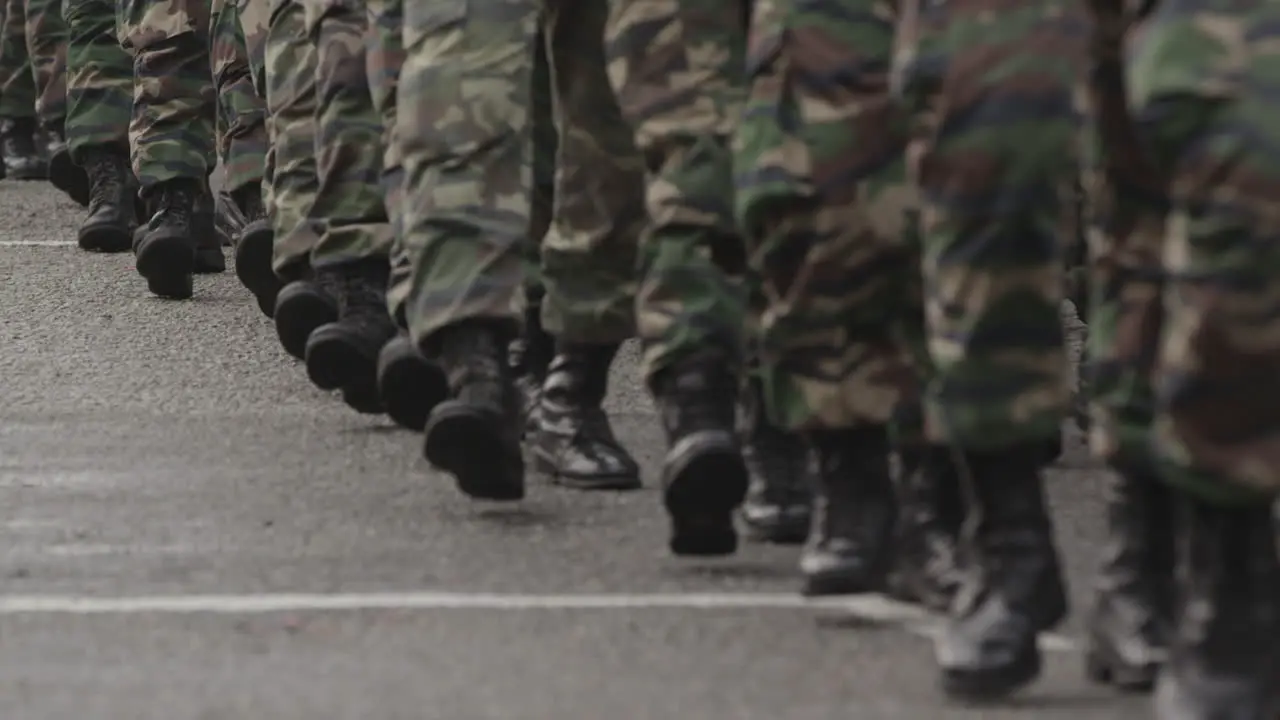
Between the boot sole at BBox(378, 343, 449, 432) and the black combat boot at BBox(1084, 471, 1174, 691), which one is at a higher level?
the black combat boot at BBox(1084, 471, 1174, 691)

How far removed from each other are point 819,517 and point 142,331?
14.3 ft

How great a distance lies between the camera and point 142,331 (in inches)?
319

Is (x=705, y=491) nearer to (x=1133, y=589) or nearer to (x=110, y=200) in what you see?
(x=1133, y=589)

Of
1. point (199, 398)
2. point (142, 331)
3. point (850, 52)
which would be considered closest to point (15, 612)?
point (850, 52)

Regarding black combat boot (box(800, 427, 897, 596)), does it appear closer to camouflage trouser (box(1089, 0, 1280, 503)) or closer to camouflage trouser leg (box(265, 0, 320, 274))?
camouflage trouser (box(1089, 0, 1280, 503))

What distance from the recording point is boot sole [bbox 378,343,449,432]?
210 inches

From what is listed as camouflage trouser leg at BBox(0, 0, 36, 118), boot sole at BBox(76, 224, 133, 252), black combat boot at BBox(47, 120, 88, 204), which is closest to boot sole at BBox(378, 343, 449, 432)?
boot sole at BBox(76, 224, 133, 252)

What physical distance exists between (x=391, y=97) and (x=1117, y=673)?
7.46ft

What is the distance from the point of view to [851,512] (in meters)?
4.00

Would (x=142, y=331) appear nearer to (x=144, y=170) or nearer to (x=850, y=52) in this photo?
(x=144, y=170)

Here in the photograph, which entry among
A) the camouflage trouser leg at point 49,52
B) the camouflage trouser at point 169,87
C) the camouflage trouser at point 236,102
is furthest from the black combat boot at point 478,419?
the camouflage trouser leg at point 49,52

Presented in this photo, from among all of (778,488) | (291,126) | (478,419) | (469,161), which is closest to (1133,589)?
(778,488)

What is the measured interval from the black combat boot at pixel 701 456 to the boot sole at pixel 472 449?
31 cm

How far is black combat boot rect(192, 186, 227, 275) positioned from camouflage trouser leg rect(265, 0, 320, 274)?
8.46 ft
